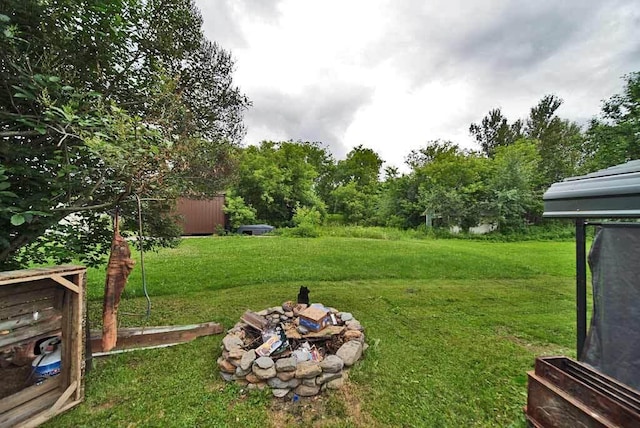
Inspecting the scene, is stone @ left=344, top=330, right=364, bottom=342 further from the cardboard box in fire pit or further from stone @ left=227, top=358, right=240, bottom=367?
stone @ left=227, top=358, right=240, bottom=367

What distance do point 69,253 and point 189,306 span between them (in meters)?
1.70

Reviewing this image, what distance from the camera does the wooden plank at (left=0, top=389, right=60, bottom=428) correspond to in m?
1.48

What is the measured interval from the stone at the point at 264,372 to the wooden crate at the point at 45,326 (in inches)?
46.4

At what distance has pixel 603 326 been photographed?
1223mm

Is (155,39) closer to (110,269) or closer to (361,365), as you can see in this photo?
(110,269)

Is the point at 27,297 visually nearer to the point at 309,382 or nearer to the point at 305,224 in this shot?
the point at 309,382

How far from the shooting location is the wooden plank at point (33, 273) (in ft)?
4.61

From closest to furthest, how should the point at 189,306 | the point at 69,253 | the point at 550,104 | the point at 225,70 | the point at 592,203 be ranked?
the point at 592,203 < the point at 69,253 < the point at 189,306 < the point at 225,70 < the point at 550,104

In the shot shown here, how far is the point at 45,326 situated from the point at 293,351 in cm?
174

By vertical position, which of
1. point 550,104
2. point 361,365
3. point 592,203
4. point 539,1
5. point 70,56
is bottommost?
point 361,365

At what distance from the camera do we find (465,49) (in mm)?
5539

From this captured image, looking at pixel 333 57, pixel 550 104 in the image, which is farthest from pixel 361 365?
pixel 550 104

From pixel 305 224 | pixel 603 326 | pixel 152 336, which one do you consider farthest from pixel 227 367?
pixel 305 224

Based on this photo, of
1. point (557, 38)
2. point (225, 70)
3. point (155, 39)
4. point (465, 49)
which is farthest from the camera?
point (465, 49)
